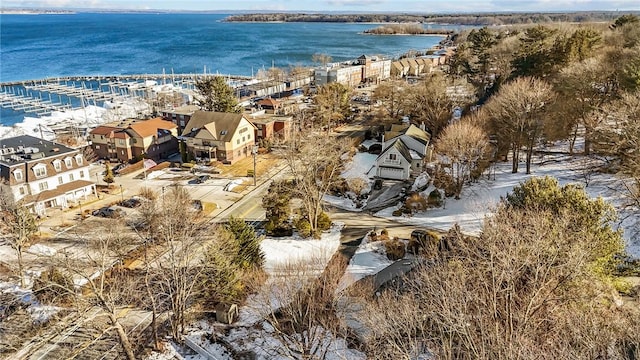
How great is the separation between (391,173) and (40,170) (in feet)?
101

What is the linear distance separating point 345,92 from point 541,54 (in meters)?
26.3

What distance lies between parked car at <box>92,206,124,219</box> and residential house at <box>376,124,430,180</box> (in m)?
23.4

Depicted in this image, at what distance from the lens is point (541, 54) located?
43125 millimetres

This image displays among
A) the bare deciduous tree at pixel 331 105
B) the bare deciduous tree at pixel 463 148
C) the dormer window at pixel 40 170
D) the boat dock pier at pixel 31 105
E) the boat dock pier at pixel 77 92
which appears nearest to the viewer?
the bare deciduous tree at pixel 463 148

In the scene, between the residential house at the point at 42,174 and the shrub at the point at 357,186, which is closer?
the residential house at the point at 42,174

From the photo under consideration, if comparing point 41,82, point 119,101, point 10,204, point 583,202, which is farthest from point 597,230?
point 41,82

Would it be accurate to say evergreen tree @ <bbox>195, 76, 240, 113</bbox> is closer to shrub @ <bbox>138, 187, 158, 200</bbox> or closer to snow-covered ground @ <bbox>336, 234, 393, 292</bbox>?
shrub @ <bbox>138, 187, 158, 200</bbox>

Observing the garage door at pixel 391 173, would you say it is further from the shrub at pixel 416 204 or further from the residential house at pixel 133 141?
the residential house at pixel 133 141

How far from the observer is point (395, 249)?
26359 millimetres

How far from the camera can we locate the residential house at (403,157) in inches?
1591

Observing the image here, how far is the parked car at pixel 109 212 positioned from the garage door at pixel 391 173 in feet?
76.8

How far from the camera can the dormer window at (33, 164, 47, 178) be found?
3491 centimetres

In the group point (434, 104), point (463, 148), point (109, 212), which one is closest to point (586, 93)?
point (463, 148)

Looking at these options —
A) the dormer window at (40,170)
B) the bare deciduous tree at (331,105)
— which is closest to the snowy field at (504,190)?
the bare deciduous tree at (331,105)
